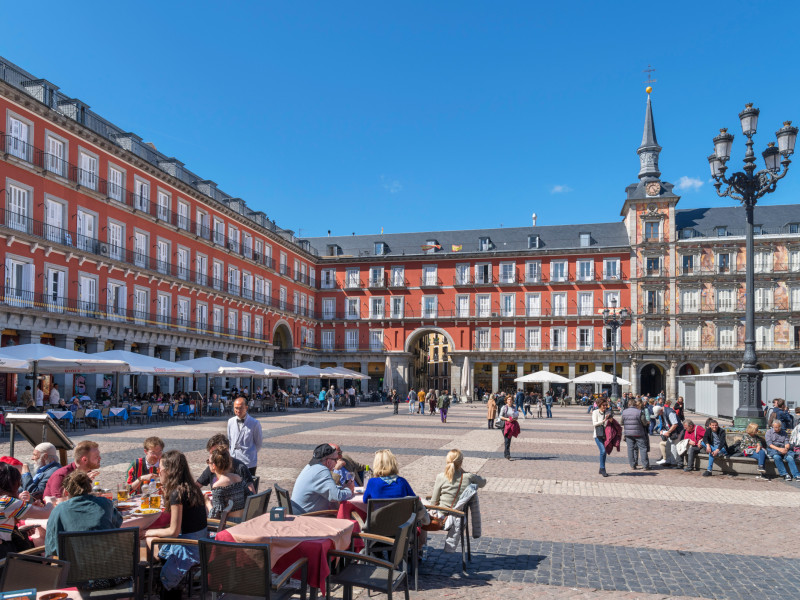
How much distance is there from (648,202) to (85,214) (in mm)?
39493

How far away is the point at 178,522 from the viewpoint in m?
5.02

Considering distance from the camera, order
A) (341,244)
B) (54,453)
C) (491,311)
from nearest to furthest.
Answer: (54,453) → (491,311) → (341,244)

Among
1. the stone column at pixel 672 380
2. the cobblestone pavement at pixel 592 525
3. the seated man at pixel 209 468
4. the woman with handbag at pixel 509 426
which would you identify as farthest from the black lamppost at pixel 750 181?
the stone column at pixel 672 380

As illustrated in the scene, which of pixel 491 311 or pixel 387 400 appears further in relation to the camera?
pixel 491 311

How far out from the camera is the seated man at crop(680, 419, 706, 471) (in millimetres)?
13047

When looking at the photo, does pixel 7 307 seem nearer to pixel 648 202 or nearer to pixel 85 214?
pixel 85 214

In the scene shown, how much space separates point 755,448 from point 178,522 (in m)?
11.9

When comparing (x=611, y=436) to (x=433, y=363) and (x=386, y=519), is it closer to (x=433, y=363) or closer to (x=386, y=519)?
(x=386, y=519)

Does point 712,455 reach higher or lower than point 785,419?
lower

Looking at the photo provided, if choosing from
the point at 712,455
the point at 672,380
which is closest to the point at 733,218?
the point at 672,380

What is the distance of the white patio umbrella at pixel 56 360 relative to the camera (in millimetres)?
→ 16453

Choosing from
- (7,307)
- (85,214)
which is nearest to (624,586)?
(7,307)

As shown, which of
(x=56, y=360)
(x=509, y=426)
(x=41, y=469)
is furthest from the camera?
(x=56, y=360)

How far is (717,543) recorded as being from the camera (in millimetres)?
7289
